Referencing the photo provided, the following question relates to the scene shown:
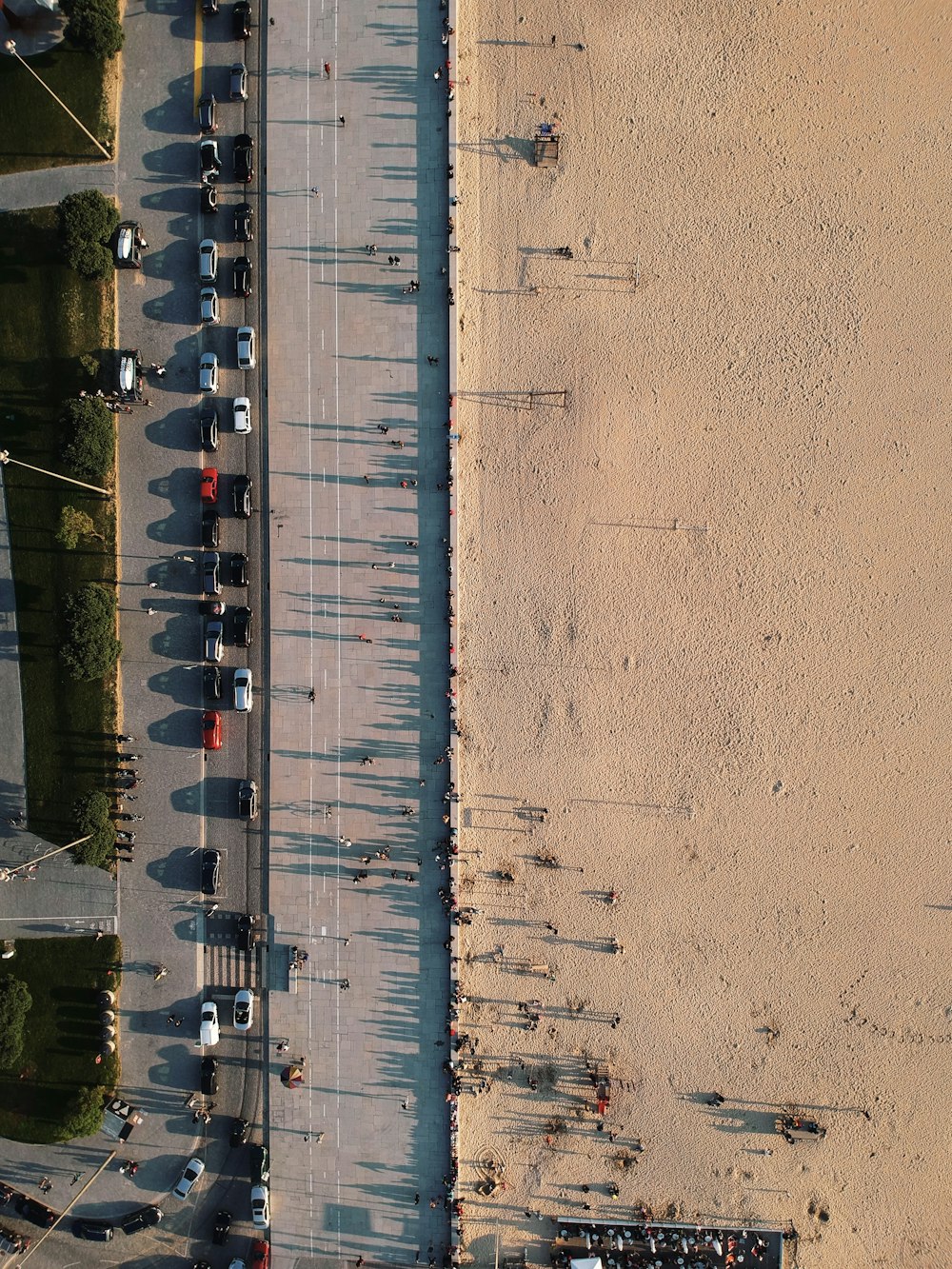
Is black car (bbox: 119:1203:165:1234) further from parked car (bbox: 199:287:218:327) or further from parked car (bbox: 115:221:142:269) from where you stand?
parked car (bbox: 115:221:142:269)

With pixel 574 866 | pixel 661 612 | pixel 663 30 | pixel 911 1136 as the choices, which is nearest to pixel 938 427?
pixel 661 612

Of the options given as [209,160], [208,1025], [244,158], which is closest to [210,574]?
[209,160]

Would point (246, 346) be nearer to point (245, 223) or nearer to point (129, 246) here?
point (245, 223)

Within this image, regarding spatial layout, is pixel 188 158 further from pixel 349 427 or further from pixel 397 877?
pixel 397 877

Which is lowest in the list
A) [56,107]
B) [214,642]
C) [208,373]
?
[214,642]

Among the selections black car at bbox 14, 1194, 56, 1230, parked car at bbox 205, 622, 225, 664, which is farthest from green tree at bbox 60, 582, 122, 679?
black car at bbox 14, 1194, 56, 1230

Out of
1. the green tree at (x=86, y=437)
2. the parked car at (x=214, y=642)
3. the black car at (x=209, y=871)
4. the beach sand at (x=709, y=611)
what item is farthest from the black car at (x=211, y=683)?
the beach sand at (x=709, y=611)
